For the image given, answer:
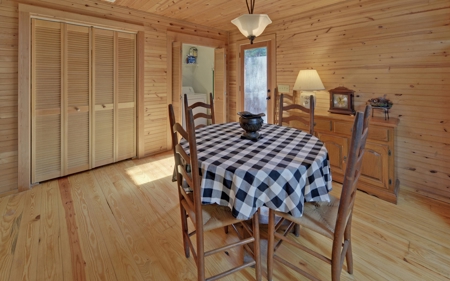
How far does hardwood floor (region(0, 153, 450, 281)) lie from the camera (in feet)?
5.24

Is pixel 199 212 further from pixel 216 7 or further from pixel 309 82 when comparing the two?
pixel 216 7

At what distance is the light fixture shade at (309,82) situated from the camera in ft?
10.7

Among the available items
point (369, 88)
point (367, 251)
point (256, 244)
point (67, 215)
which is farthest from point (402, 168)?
point (67, 215)

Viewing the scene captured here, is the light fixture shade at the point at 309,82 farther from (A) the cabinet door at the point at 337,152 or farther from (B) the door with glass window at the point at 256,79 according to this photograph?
(B) the door with glass window at the point at 256,79

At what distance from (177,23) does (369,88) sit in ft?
10.6

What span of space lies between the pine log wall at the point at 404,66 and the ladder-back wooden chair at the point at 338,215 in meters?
1.88

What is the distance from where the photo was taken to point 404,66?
2713mm

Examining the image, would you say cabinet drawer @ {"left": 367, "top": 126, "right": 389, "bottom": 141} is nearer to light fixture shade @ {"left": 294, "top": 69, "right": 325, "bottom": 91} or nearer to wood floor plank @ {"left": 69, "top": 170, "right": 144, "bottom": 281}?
light fixture shade @ {"left": 294, "top": 69, "right": 325, "bottom": 91}

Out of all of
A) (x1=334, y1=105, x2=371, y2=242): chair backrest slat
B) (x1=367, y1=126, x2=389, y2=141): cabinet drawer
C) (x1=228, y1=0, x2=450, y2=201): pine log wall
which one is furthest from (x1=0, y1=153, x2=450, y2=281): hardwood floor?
(x1=367, y1=126, x2=389, y2=141): cabinet drawer

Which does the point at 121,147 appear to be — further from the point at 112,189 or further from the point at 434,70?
the point at 434,70

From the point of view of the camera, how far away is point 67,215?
2.28 metres

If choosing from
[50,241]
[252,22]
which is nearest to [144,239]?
[50,241]

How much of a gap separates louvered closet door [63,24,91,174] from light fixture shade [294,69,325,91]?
293cm

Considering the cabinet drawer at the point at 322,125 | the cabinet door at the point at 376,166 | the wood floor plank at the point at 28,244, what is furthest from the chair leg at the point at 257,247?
the cabinet drawer at the point at 322,125
